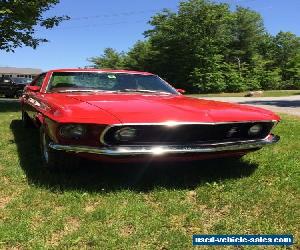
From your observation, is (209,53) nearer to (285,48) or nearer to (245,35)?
(245,35)

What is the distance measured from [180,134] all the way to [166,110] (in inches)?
12.2

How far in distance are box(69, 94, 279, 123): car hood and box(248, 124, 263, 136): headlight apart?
12 centimetres

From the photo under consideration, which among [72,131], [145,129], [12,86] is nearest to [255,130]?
[145,129]

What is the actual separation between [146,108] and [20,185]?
5.08ft

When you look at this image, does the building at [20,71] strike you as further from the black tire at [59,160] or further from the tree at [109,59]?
the black tire at [59,160]

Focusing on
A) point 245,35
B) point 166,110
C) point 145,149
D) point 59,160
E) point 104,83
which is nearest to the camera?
point 145,149

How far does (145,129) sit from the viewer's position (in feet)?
14.4

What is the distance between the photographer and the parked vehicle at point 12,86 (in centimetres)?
2725

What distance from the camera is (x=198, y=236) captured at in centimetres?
344

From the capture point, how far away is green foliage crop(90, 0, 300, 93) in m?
45.2

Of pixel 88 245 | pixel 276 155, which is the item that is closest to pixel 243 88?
pixel 276 155

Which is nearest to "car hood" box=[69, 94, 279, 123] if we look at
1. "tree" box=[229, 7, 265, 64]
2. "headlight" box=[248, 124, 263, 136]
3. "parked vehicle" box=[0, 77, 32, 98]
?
"headlight" box=[248, 124, 263, 136]

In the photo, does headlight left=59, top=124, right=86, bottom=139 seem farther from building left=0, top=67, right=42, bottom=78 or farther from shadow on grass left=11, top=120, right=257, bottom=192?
building left=0, top=67, right=42, bottom=78

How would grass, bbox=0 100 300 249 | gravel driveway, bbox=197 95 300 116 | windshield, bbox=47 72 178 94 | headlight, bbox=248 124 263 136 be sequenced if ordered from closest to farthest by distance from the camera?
grass, bbox=0 100 300 249 → headlight, bbox=248 124 263 136 → windshield, bbox=47 72 178 94 → gravel driveway, bbox=197 95 300 116
